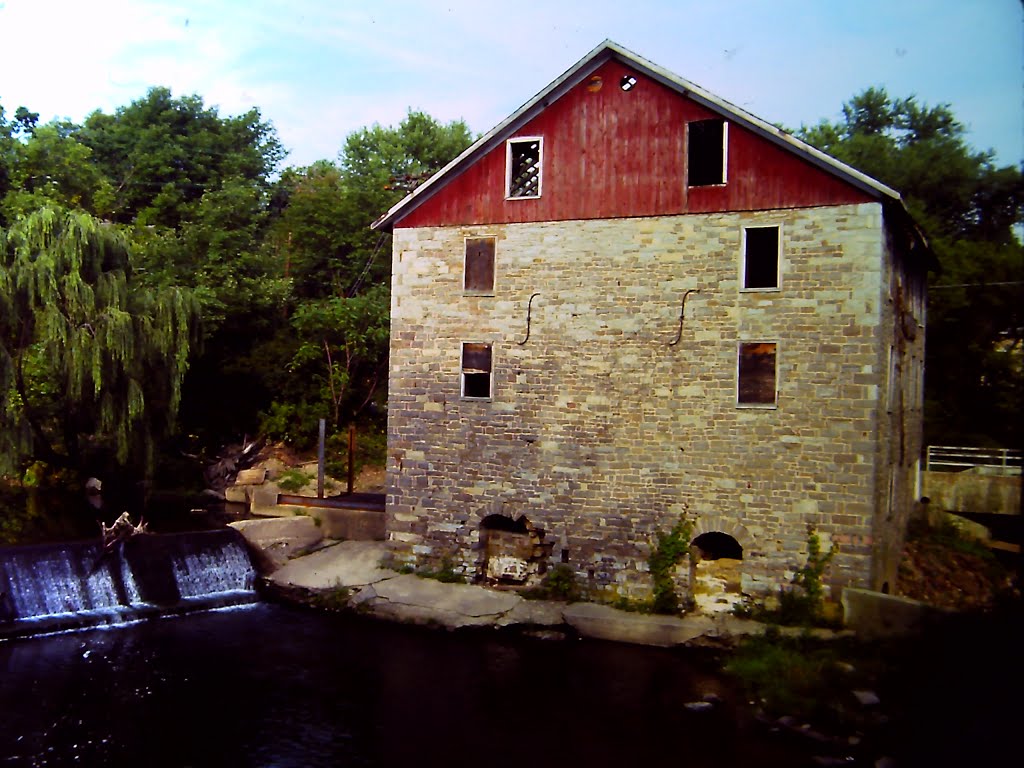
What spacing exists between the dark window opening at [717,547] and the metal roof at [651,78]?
7.09 m

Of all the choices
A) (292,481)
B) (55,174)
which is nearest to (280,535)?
(292,481)

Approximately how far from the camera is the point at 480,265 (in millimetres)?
19078

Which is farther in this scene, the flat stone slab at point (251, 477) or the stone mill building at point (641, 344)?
the flat stone slab at point (251, 477)

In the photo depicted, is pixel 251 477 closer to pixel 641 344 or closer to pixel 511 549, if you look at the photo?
pixel 511 549

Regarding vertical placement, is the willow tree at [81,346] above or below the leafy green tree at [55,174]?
below

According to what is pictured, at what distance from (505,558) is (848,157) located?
27830 millimetres

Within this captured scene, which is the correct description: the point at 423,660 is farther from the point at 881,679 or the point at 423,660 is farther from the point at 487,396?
the point at 881,679

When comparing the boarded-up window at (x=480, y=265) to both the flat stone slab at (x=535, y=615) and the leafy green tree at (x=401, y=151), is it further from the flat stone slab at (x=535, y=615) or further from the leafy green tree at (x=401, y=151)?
the leafy green tree at (x=401, y=151)

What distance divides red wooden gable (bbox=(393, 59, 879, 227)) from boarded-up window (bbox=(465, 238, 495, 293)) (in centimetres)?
50

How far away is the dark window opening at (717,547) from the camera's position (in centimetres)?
1777

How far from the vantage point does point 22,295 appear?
2098 centimetres

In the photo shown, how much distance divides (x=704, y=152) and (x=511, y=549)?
356 inches

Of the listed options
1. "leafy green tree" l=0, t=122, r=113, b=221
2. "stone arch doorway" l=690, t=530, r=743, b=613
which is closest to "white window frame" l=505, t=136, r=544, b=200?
"stone arch doorway" l=690, t=530, r=743, b=613

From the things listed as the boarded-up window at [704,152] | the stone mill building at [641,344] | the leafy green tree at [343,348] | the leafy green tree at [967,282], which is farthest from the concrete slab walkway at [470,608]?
the leafy green tree at [967,282]
